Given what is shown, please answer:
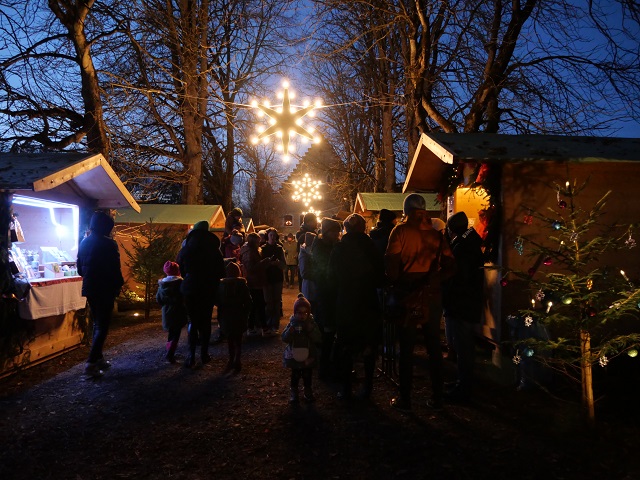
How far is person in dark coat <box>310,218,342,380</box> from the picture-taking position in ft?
20.0

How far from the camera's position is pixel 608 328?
6328 millimetres

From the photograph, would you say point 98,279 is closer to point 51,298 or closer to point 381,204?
point 51,298

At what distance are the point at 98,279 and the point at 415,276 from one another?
430 cm

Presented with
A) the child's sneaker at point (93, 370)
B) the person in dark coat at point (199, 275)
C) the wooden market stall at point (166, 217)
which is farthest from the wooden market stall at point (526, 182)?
the wooden market stall at point (166, 217)

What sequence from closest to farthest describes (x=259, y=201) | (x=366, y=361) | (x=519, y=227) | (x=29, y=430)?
(x=29, y=430) → (x=366, y=361) → (x=519, y=227) → (x=259, y=201)

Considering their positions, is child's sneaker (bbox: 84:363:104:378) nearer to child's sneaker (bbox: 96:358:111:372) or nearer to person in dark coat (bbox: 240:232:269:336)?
child's sneaker (bbox: 96:358:111:372)

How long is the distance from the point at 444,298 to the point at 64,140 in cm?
850

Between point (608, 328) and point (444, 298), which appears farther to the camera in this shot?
point (608, 328)

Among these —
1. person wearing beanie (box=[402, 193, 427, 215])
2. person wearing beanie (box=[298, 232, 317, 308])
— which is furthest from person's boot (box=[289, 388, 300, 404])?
person wearing beanie (box=[402, 193, 427, 215])

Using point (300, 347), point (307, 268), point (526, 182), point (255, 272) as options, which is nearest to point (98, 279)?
point (307, 268)

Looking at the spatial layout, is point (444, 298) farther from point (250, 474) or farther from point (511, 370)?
point (250, 474)

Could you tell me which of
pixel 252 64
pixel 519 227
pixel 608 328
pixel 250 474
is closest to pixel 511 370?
pixel 608 328

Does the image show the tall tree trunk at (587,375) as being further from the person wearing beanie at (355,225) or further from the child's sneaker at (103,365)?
the child's sneaker at (103,365)

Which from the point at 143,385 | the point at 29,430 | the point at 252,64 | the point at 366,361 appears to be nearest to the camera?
the point at 29,430
